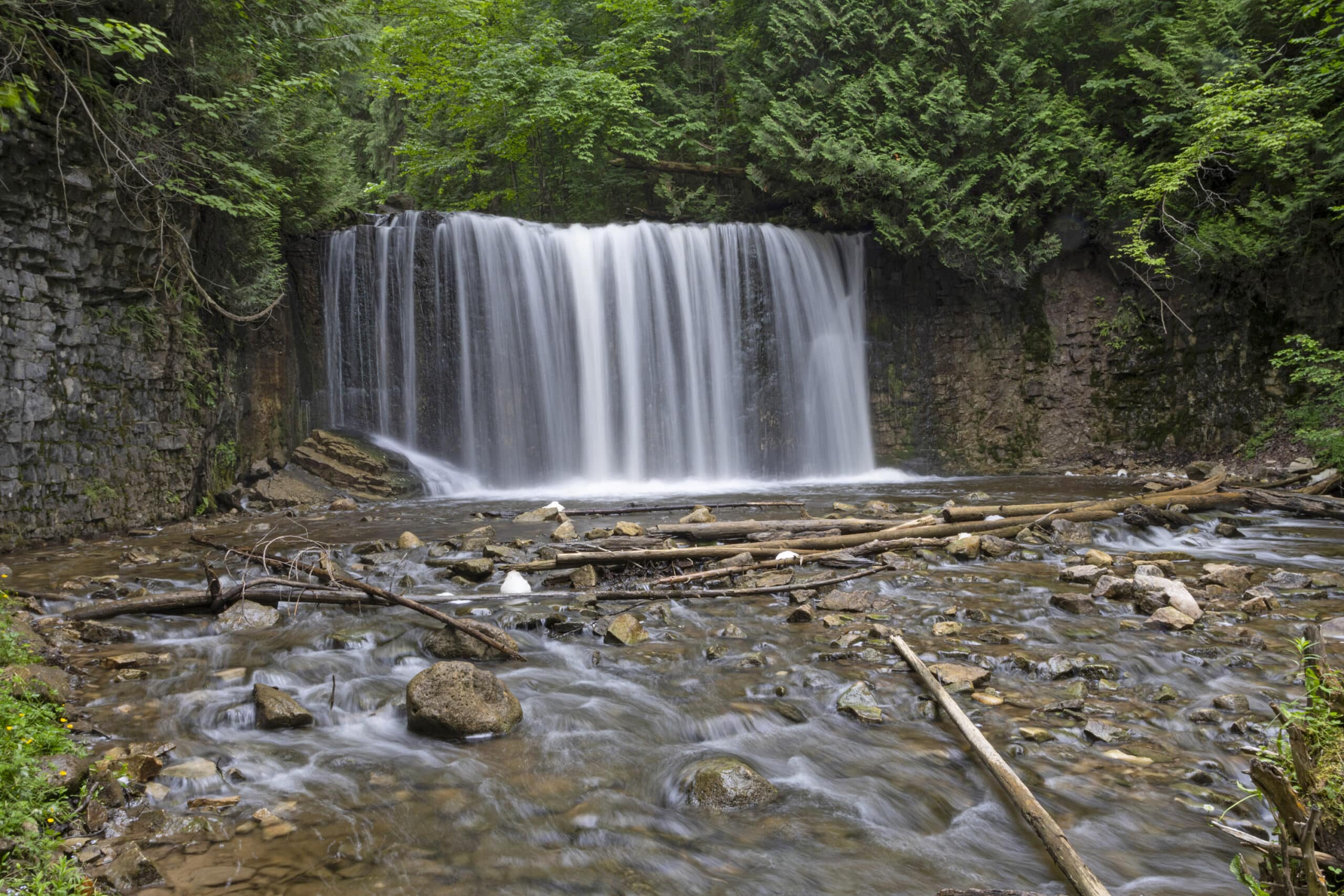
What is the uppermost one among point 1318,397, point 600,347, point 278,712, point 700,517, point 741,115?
point 741,115

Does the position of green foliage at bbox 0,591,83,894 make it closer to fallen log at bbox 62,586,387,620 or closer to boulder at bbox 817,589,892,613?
fallen log at bbox 62,586,387,620

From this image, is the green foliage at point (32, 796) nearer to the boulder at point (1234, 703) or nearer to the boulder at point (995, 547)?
the boulder at point (1234, 703)

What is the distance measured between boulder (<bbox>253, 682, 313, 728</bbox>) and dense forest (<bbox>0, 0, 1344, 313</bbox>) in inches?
204

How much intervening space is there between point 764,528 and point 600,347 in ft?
31.2

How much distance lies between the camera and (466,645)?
4668 mm

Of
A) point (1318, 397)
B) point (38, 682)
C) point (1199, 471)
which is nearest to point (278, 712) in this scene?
point (38, 682)

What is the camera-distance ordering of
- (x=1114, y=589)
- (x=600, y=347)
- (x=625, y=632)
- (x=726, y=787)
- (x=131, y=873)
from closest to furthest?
(x=131, y=873) < (x=726, y=787) < (x=625, y=632) < (x=1114, y=589) < (x=600, y=347)

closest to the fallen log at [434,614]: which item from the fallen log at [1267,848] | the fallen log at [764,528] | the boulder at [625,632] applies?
the boulder at [625,632]

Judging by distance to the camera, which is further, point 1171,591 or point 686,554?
point 686,554

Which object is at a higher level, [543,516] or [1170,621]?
[543,516]

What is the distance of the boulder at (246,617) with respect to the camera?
16.7ft

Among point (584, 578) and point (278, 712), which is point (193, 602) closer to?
point (278, 712)

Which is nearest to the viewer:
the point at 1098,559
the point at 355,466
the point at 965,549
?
the point at 1098,559

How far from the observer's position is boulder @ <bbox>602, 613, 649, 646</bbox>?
16.2 feet
